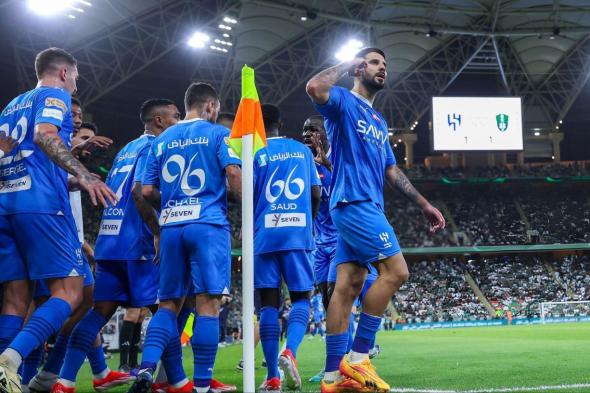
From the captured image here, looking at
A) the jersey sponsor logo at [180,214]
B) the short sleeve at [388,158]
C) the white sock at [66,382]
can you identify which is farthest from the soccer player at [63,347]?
the short sleeve at [388,158]

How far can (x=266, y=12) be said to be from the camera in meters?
31.1

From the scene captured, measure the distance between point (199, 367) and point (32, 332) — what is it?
114 cm

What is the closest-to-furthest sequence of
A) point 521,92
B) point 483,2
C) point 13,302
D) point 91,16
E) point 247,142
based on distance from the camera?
1. point 247,142
2. point 13,302
3. point 91,16
4. point 483,2
5. point 521,92

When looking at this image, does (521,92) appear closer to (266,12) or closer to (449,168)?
(449,168)

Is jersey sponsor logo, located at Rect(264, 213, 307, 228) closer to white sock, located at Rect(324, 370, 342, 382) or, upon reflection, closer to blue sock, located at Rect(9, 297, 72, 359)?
white sock, located at Rect(324, 370, 342, 382)

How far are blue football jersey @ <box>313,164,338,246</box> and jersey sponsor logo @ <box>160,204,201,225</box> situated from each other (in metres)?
3.17

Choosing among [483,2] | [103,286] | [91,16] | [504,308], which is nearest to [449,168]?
[504,308]

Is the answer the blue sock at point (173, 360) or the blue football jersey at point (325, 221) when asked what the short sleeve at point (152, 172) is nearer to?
the blue sock at point (173, 360)

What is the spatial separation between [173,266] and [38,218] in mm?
1013

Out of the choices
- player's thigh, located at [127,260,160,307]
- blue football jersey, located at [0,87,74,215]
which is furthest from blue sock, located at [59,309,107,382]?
blue football jersey, located at [0,87,74,215]

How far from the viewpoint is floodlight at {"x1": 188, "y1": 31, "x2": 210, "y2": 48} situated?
28172 millimetres

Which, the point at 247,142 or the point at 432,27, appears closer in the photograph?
the point at 247,142

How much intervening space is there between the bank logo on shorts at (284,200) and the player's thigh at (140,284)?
117 centimetres

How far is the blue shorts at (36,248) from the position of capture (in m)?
4.47
